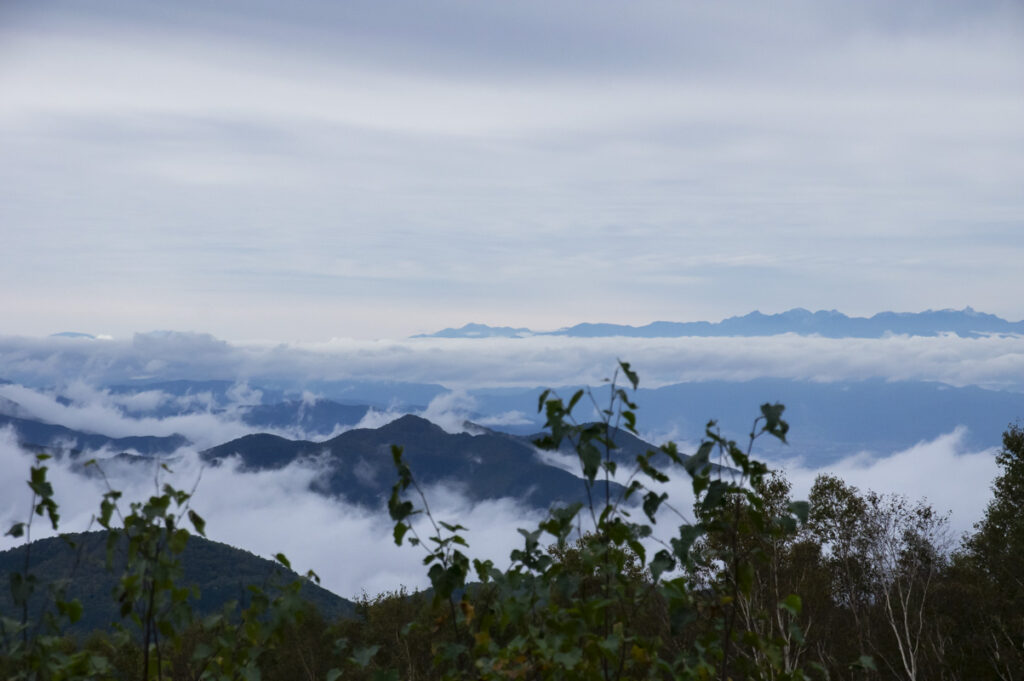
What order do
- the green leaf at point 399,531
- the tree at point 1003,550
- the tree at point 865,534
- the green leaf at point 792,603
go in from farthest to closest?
the tree at point 865,534 → the tree at point 1003,550 → the green leaf at point 399,531 → the green leaf at point 792,603

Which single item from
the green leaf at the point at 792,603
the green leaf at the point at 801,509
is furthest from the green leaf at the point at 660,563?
the green leaf at the point at 801,509

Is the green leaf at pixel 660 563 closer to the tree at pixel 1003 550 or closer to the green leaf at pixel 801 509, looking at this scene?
the green leaf at pixel 801 509

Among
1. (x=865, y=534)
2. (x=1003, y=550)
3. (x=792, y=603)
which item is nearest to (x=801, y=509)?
(x=792, y=603)

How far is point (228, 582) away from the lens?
148 meters

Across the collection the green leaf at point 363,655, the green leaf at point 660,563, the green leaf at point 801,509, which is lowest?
the green leaf at point 363,655

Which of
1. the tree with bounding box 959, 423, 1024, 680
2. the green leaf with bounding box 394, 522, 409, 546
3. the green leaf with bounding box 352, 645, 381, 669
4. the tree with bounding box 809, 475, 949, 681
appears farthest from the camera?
the tree with bounding box 809, 475, 949, 681

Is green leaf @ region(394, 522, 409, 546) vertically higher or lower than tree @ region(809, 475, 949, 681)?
higher

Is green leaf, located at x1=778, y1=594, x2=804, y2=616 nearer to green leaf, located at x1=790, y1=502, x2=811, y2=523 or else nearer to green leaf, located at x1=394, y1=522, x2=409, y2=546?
green leaf, located at x1=790, y1=502, x2=811, y2=523

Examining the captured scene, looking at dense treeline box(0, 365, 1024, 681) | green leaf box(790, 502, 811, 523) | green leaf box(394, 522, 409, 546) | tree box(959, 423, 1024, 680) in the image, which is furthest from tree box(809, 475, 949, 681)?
green leaf box(394, 522, 409, 546)

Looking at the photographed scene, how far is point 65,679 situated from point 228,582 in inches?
6162

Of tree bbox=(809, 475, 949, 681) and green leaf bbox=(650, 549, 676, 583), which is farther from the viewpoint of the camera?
tree bbox=(809, 475, 949, 681)

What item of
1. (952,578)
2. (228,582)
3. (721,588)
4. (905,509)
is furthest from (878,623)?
(228,582)

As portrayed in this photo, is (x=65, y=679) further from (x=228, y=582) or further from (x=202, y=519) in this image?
(x=228, y=582)

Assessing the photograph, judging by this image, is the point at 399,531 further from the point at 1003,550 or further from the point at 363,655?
the point at 1003,550
